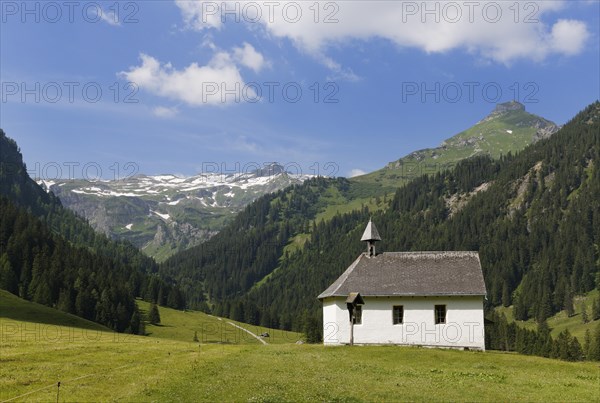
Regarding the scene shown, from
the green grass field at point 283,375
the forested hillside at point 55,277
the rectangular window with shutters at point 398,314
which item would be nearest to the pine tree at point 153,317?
the forested hillside at point 55,277

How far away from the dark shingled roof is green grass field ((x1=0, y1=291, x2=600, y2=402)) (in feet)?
30.9

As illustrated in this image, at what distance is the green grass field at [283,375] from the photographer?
27594mm

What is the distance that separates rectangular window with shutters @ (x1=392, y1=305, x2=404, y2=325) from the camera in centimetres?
5962

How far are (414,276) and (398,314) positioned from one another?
4568mm

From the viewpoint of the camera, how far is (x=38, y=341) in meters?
58.1

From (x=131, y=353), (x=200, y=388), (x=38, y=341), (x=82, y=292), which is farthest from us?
(x=82, y=292)

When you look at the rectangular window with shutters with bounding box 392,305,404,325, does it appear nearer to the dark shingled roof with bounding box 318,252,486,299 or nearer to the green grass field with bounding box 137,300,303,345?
the dark shingled roof with bounding box 318,252,486,299

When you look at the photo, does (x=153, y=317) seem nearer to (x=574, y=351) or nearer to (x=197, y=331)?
(x=197, y=331)

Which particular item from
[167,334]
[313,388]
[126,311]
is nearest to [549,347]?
[167,334]

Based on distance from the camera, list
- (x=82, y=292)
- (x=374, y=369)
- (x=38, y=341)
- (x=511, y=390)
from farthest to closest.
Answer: (x=82, y=292) → (x=38, y=341) → (x=374, y=369) → (x=511, y=390)

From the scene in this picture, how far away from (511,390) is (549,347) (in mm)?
128915

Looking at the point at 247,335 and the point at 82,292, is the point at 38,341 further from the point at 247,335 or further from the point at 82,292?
the point at 247,335

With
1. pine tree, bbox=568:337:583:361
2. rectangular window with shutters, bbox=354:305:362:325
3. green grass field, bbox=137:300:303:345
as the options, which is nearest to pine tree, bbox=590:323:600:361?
pine tree, bbox=568:337:583:361

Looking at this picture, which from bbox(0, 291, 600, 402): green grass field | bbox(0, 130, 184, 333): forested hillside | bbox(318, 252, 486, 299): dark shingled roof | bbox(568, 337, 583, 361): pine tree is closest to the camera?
bbox(0, 291, 600, 402): green grass field
